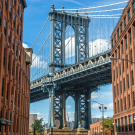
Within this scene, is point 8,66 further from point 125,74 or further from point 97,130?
point 97,130

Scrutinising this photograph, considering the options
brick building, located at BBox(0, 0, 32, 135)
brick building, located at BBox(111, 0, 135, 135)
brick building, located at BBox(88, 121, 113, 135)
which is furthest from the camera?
brick building, located at BBox(88, 121, 113, 135)

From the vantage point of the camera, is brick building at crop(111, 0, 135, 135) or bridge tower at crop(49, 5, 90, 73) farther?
bridge tower at crop(49, 5, 90, 73)

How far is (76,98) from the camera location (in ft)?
352

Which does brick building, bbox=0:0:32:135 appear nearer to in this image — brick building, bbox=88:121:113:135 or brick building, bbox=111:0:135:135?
brick building, bbox=111:0:135:135

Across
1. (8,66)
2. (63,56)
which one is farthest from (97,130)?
(8,66)

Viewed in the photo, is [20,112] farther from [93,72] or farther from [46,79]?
[46,79]

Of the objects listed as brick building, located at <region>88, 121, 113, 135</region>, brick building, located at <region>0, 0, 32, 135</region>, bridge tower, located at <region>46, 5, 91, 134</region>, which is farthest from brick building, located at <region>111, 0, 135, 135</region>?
bridge tower, located at <region>46, 5, 91, 134</region>

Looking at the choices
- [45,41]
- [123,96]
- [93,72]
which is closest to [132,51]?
A: [123,96]

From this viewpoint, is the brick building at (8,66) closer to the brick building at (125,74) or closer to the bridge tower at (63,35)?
the brick building at (125,74)

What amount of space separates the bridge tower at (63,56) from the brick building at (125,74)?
138 ft

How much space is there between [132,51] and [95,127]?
53.1m

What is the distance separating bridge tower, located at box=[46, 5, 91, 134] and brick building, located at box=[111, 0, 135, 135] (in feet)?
138

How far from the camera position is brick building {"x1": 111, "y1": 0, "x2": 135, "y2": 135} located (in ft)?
146

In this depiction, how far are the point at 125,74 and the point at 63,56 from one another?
175ft
